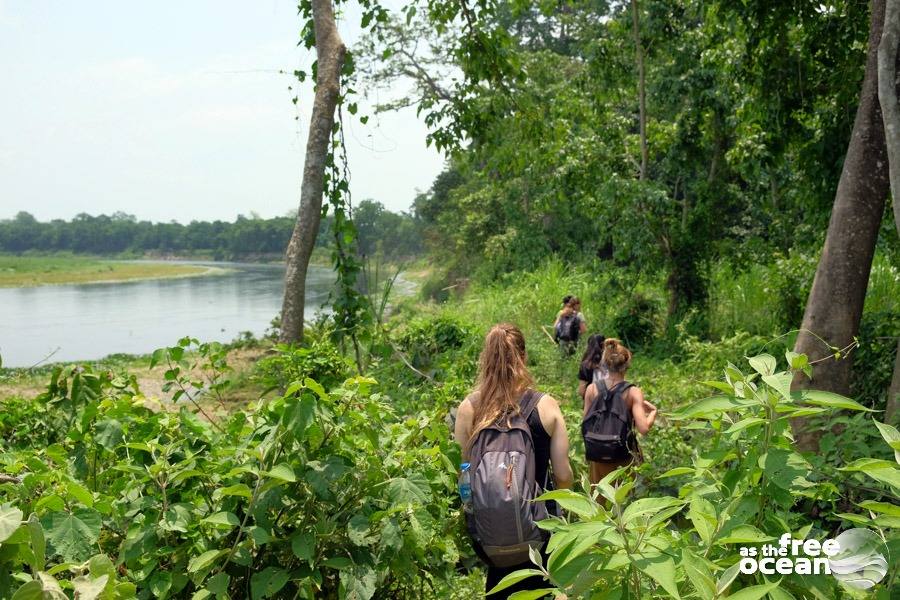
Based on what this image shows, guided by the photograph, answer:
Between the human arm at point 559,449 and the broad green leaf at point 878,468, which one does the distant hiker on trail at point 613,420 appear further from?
the broad green leaf at point 878,468

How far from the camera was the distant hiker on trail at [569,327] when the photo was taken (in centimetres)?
904

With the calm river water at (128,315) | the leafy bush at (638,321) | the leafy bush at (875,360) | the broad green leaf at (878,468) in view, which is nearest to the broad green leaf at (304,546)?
the broad green leaf at (878,468)

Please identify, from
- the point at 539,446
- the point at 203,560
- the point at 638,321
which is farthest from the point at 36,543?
the point at 638,321

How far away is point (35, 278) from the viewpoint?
7031 cm

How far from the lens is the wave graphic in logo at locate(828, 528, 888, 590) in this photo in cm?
139

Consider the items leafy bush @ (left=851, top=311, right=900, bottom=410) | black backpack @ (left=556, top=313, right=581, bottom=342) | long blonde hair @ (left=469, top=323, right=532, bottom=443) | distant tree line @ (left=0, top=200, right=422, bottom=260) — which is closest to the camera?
long blonde hair @ (left=469, top=323, right=532, bottom=443)

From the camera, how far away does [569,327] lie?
9.05 m

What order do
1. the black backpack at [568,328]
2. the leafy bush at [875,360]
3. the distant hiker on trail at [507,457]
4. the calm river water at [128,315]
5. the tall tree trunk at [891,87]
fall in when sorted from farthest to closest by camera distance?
the calm river water at [128,315], the black backpack at [568,328], the leafy bush at [875,360], the tall tree trunk at [891,87], the distant hiker on trail at [507,457]

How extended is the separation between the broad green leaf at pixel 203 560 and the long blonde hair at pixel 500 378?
0.99 meters

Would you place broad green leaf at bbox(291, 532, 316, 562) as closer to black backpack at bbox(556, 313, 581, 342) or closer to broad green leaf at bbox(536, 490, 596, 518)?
broad green leaf at bbox(536, 490, 596, 518)

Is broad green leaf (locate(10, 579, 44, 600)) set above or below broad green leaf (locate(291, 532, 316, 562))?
above

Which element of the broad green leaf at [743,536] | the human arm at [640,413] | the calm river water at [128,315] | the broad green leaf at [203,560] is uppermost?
the broad green leaf at [743,536]

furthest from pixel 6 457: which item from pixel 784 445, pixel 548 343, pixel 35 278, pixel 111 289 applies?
pixel 35 278

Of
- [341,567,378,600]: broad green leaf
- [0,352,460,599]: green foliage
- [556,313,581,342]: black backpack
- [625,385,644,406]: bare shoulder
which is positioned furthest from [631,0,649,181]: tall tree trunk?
[341,567,378,600]: broad green leaf
